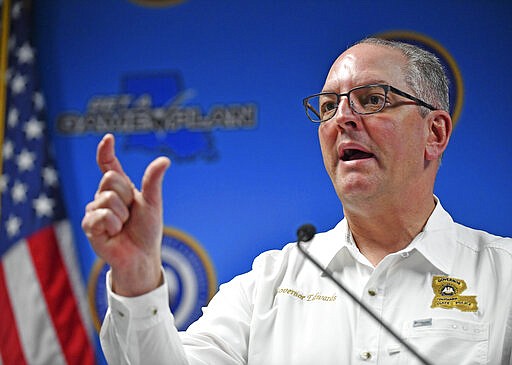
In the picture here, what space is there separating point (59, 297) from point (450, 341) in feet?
7.28

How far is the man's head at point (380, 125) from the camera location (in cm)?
178

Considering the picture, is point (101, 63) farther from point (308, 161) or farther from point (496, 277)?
point (496, 277)

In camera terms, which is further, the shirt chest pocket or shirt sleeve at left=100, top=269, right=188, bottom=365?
the shirt chest pocket

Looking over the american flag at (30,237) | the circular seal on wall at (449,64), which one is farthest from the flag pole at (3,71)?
the circular seal on wall at (449,64)

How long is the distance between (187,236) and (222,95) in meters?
0.69

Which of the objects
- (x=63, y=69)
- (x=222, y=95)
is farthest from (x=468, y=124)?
(x=63, y=69)

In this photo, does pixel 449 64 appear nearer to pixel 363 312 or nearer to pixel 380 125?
pixel 380 125

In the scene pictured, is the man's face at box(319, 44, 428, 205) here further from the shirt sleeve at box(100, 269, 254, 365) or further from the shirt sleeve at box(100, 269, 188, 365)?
the shirt sleeve at box(100, 269, 188, 365)

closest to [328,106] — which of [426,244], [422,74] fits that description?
[422,74]

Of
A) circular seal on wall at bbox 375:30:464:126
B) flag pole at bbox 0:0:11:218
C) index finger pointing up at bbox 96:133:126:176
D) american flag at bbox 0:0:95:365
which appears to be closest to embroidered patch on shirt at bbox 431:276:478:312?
index finger pointing up at bbox 96:133:126:176

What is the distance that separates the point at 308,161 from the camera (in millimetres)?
3074

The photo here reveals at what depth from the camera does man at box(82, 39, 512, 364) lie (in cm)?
140

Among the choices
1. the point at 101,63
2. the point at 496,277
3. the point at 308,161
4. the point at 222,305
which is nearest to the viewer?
the point at 496,277

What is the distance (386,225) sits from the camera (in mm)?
1817
